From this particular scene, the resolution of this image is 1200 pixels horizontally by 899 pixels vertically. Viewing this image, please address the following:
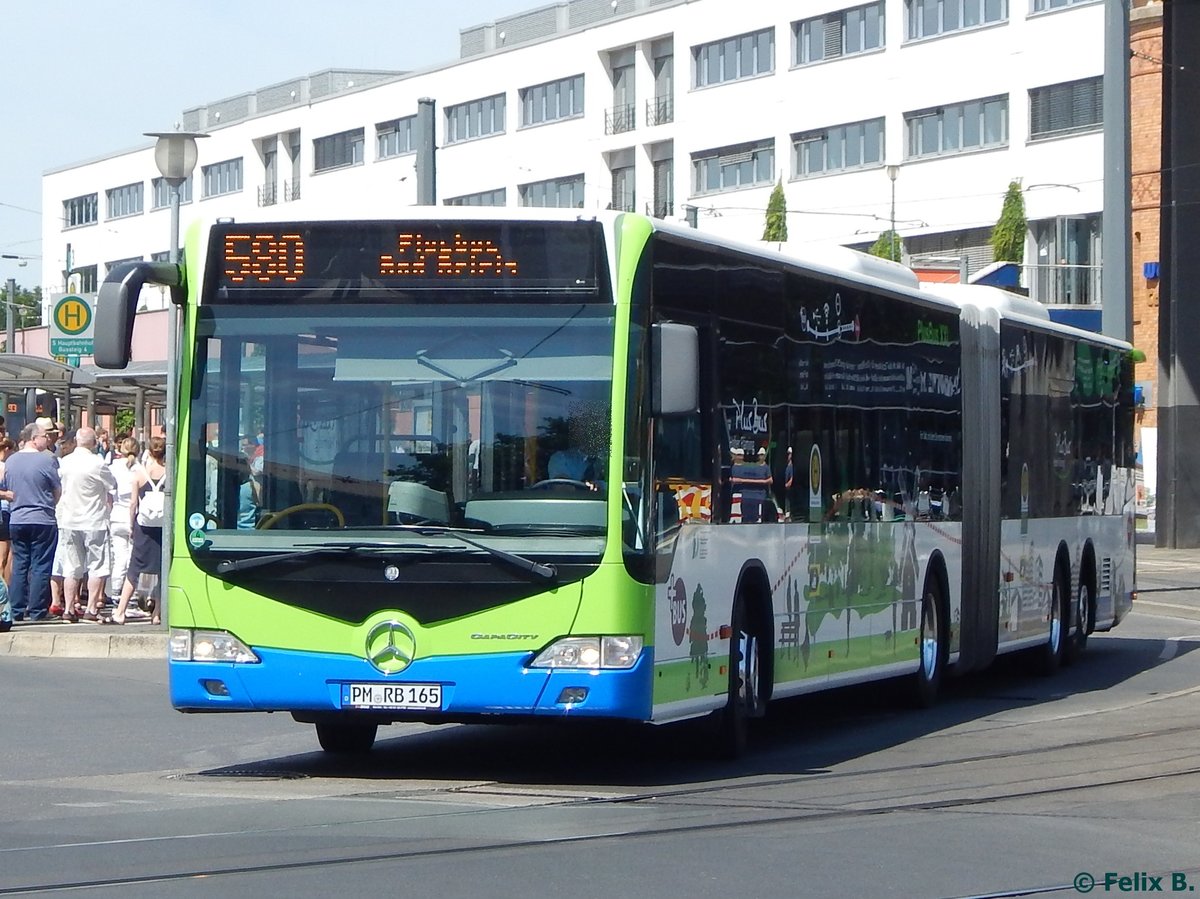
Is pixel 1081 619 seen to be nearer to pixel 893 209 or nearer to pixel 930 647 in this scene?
pixel 930 647

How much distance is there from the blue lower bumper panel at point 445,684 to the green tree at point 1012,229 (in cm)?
5122

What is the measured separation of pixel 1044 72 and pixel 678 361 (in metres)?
52.0

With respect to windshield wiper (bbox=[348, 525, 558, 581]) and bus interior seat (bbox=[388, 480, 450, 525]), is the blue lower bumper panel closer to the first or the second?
windshield wiper (bbox=[348, 525, 558, 581])

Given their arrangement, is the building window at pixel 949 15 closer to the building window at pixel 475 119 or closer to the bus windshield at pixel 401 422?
the building window at pixel 475 119

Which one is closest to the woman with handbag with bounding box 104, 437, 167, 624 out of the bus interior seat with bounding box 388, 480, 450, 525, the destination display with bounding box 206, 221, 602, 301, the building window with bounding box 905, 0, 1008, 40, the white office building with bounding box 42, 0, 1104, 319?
the destination display with bounding box 206, 221, 602, 301

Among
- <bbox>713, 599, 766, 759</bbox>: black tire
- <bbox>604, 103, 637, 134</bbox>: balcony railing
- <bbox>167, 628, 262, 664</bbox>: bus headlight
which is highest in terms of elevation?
<bbox>604, 103, 637, 134</bbox>: balcony railing

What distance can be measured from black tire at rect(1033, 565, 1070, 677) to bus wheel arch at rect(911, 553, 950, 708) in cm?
277

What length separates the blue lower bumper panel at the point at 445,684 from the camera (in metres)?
10.5

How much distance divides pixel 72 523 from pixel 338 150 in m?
66.5

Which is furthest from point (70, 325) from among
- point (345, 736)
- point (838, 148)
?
point (838, 148)

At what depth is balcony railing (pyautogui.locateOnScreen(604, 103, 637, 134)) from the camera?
7462 cm

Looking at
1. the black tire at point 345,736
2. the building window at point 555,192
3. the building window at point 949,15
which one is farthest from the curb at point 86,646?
Result: the building window at point 555,192

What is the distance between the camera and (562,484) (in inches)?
416

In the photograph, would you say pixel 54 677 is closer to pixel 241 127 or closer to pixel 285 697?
pixel 285 697
